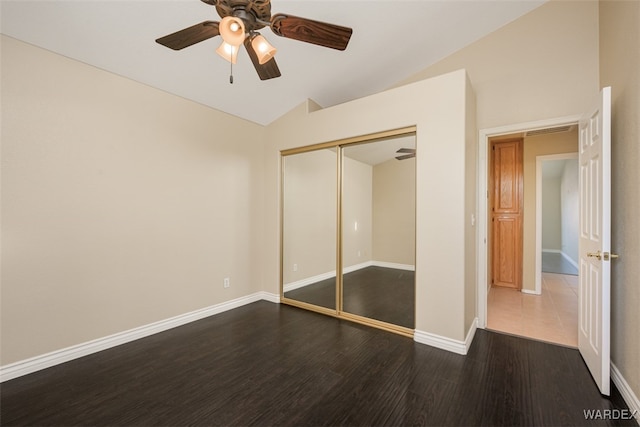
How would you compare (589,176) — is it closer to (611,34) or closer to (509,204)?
(611,34)

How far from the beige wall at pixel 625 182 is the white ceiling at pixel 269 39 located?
3.50ft

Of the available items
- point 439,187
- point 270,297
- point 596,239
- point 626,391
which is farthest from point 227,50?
point 626,391

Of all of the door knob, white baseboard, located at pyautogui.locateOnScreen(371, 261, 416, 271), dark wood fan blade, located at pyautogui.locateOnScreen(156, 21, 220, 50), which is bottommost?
white baseboard, located at pyautogui.locateOnScreen(371, 261, 416, 271)

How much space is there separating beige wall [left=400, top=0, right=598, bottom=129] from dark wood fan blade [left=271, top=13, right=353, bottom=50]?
83.7 inches

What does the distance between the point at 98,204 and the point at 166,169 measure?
2.36ft

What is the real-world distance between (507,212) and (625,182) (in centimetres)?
275

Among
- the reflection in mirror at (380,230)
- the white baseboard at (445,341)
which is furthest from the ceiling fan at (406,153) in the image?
the white baseboard at (445,341)

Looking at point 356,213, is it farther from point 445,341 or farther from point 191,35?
point 191,35

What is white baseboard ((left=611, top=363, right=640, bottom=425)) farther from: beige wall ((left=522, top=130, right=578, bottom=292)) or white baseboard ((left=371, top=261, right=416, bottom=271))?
beige wall ((left=522, top=130, right=578, bottom=292))

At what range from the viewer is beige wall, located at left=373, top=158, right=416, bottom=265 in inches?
113

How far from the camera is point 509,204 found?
442 cm

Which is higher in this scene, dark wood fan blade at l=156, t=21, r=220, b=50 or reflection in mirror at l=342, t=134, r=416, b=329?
dark wood fan blade at l=156, t=21, r=220, b=50

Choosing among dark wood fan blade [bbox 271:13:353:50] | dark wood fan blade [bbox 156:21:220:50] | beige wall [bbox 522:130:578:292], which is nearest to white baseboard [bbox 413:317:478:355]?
beige wall [bbox 522:130:578:292]

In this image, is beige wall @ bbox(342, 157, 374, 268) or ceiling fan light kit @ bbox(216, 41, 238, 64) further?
beige wall @ bbox(342, 157, 374, 268)
